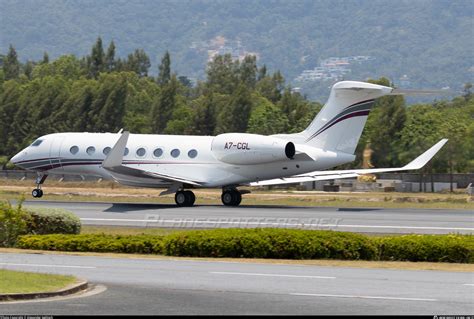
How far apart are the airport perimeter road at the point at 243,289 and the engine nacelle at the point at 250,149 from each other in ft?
65.7

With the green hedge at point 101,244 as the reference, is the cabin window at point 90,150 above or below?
above

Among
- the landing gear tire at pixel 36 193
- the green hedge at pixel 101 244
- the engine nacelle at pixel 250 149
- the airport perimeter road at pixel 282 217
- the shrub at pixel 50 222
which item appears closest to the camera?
the green hedge at pixel 101 244

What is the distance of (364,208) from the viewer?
44.2 meters

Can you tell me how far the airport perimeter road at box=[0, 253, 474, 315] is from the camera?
51.9 ft

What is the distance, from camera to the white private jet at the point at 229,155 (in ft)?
143

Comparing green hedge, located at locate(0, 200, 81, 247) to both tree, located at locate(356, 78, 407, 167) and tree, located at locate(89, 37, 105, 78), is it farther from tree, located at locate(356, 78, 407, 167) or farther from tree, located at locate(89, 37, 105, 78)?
tree, located at locate(89, 37, 105, 78)

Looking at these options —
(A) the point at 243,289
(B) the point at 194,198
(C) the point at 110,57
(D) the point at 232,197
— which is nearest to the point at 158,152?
(B) the point at 194,198

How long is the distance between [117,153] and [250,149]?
5.99m

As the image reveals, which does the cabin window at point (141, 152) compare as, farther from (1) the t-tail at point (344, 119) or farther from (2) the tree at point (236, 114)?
(2) the tree at point (236, 114)

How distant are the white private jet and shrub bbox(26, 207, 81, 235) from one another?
13.8 meters

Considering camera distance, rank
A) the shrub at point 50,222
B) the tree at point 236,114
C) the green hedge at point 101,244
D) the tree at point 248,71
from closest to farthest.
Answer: the green hedge at point 101,244 < the shrub at point 50,222 < the tree at point 236,114 < the tree at point 248,71

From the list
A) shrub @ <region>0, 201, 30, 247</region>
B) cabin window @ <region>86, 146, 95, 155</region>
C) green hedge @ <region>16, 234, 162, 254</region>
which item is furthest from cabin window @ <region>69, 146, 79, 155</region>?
green hedge @ <region>16, 234, 162, 254</region>

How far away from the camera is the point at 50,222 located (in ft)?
96.5

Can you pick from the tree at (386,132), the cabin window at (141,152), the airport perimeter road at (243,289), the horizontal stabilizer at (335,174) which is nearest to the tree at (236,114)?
the tree at (386,132)
